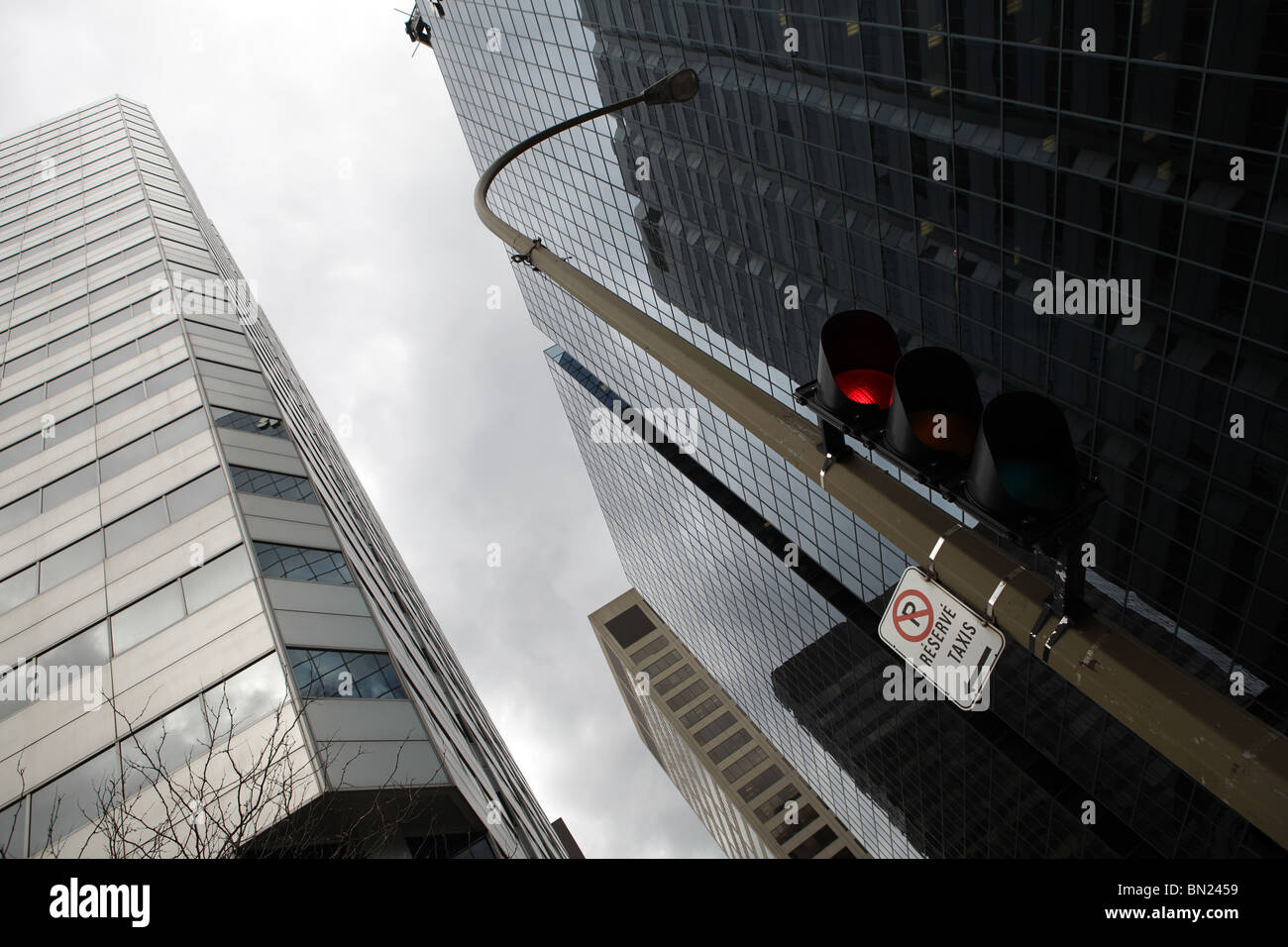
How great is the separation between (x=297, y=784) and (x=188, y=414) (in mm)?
11627

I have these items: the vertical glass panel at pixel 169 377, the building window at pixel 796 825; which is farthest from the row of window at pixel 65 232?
the building window at pixel 796 825

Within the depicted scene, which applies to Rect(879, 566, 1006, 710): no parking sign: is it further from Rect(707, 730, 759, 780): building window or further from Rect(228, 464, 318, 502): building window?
Rect(707, 730, 759, 780): building window

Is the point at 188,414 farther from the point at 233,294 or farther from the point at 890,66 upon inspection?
the point at 890,66

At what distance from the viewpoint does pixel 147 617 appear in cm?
1398

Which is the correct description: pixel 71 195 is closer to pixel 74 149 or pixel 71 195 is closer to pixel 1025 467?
pixel 74 149

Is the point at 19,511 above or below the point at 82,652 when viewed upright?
above

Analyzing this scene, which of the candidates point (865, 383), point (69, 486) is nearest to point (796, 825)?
point (69, 486)

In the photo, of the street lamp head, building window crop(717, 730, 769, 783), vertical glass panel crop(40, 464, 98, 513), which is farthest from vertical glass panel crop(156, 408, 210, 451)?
building window crop(717, 730, 769, 783)

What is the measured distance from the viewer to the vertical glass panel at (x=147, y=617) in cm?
Result: 1367

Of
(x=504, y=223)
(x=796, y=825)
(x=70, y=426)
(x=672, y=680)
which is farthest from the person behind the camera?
(x=672, y=680)

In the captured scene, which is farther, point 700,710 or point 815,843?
point 700,710

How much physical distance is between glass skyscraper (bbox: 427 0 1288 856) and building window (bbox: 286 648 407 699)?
28.4 ft

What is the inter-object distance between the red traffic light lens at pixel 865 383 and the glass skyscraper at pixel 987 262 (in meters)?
11.8

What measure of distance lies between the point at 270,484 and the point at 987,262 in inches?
782
